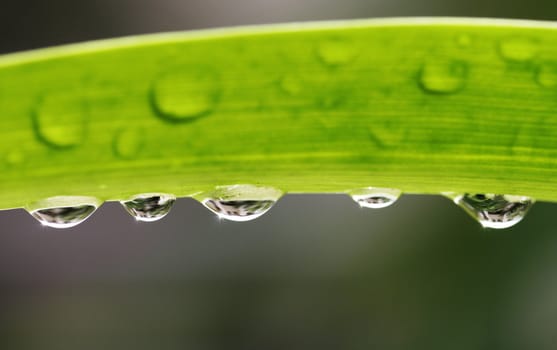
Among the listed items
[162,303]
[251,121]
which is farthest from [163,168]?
[162,303]

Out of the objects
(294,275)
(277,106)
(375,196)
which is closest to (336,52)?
(277,106)

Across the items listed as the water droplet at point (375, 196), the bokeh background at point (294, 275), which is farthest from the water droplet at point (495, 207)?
the bokeh background at point (294, 275)

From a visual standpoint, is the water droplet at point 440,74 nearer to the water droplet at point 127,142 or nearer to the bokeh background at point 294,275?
the water droplet at point 127,142

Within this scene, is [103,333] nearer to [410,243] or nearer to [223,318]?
[223,318]

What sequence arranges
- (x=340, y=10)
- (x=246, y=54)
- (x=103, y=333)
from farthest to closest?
(x=340, y=10), (x=103, y=333), (x=246, y=54)

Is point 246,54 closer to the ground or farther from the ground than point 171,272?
closer to the ground

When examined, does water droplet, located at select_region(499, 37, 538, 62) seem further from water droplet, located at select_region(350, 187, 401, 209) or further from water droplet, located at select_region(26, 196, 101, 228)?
water droplet, located at select_region(26, 196, 101, 228)

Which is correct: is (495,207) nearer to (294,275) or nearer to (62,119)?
(62,119)
